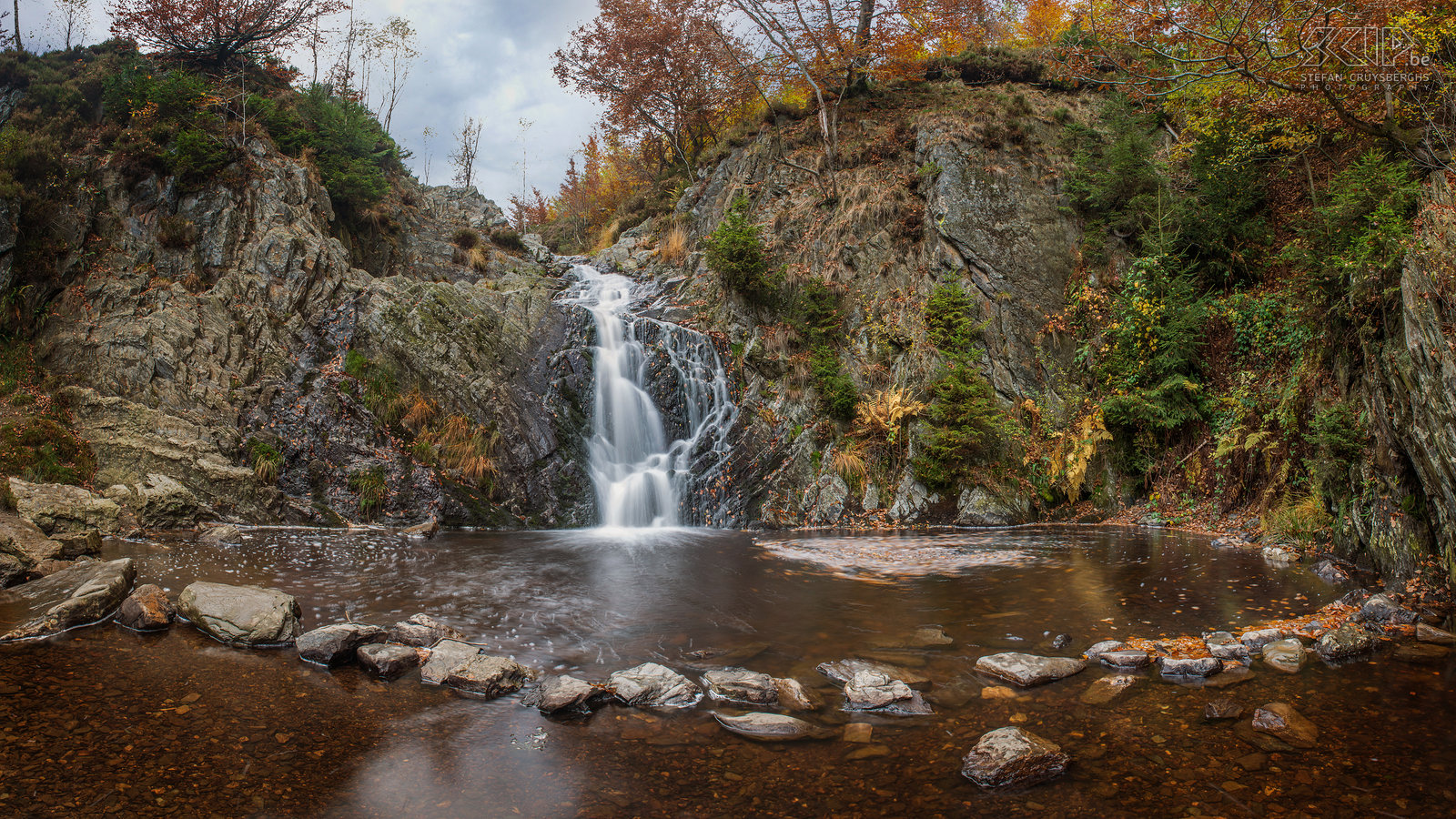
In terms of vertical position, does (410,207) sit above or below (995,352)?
above

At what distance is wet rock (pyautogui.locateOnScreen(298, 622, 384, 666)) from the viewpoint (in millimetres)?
4613

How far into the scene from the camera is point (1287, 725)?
11.7 ft

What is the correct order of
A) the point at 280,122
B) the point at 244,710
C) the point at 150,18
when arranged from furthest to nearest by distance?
the point at 280,122, the point at 150,18, the point at 244,710

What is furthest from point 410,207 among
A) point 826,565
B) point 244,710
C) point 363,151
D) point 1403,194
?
Answer: point 1403,194

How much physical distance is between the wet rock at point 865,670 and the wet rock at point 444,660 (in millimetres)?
2641

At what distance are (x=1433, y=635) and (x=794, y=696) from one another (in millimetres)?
5028

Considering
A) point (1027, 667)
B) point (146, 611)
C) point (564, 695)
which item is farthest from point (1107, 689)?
point (146, 611)

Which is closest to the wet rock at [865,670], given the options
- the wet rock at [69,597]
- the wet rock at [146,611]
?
the wet rock at [146,611]

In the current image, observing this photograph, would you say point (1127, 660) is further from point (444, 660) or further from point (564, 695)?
point (444, 660)

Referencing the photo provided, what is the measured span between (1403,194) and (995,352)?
680cm

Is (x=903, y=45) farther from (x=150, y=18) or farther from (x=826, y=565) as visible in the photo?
(x=150, y=18)

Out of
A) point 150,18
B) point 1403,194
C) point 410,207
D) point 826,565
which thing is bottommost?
point 826,565

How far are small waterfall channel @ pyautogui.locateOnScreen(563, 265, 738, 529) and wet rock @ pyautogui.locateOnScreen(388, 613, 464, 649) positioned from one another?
22.6 ft

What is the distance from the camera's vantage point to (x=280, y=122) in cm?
1593
